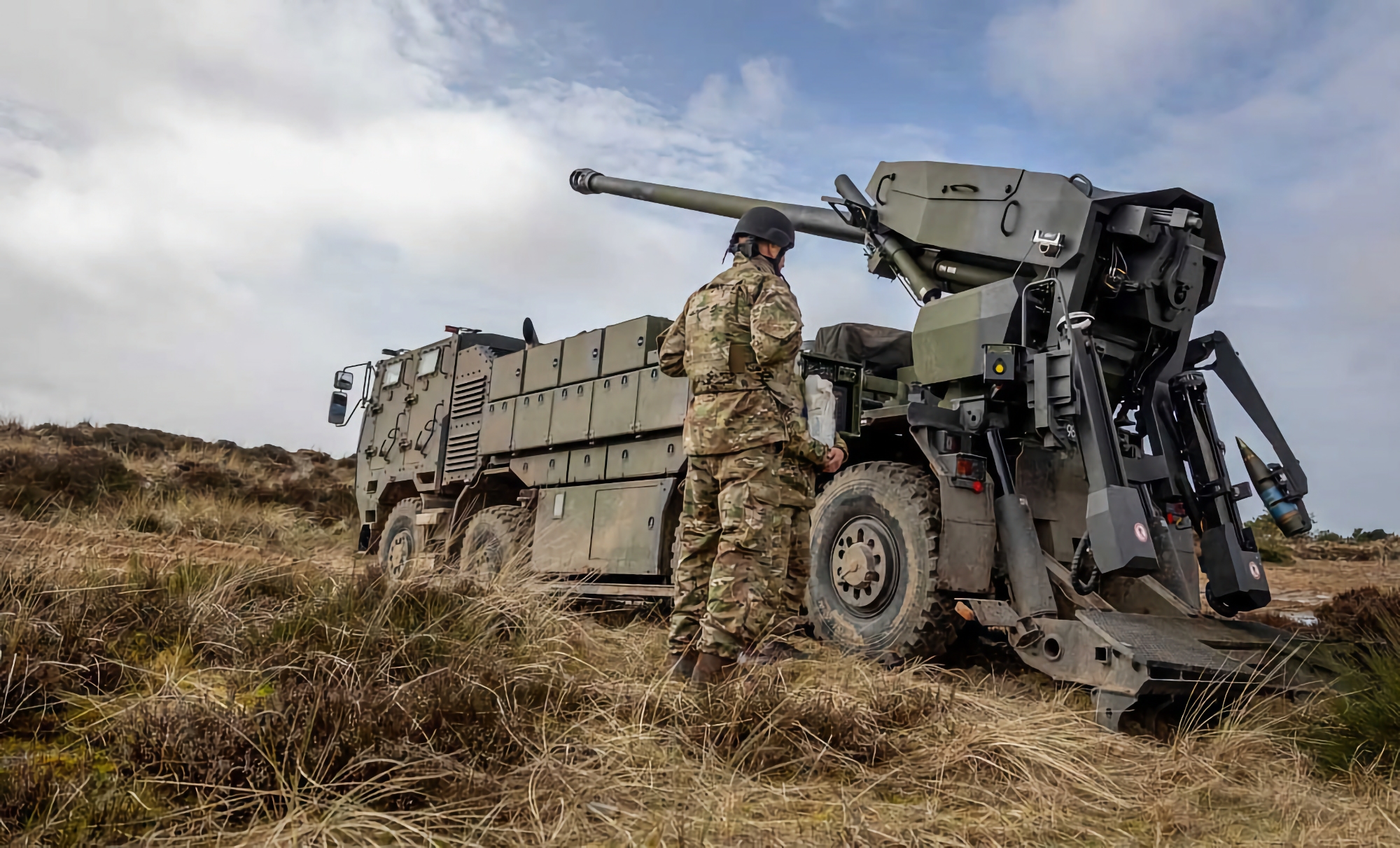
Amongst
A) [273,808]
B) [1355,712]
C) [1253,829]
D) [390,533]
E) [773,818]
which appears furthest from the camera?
[390,533]

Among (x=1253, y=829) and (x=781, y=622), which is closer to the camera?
(x=1253, y=829)

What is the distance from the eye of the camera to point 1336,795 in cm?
319

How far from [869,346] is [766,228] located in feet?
8.61

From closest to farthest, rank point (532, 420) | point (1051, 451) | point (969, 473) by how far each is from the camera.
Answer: point (969, 473) → point (1051, 451) → point (532, 420)

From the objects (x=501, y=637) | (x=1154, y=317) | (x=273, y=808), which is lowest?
(x=273, y=808)

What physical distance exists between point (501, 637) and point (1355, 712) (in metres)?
3.33

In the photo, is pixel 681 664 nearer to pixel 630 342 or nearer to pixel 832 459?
pixel 832 459

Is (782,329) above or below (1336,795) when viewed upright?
above

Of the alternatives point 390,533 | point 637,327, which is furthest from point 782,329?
point 390,533

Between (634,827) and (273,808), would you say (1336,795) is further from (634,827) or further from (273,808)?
(273,808)

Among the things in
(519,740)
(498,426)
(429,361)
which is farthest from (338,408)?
(519,740)

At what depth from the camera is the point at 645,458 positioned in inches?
298

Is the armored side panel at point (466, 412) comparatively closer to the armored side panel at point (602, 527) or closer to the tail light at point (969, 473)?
the armored side panel at point (602, 527)

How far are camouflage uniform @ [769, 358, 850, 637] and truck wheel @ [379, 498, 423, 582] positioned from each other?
6321 mm
